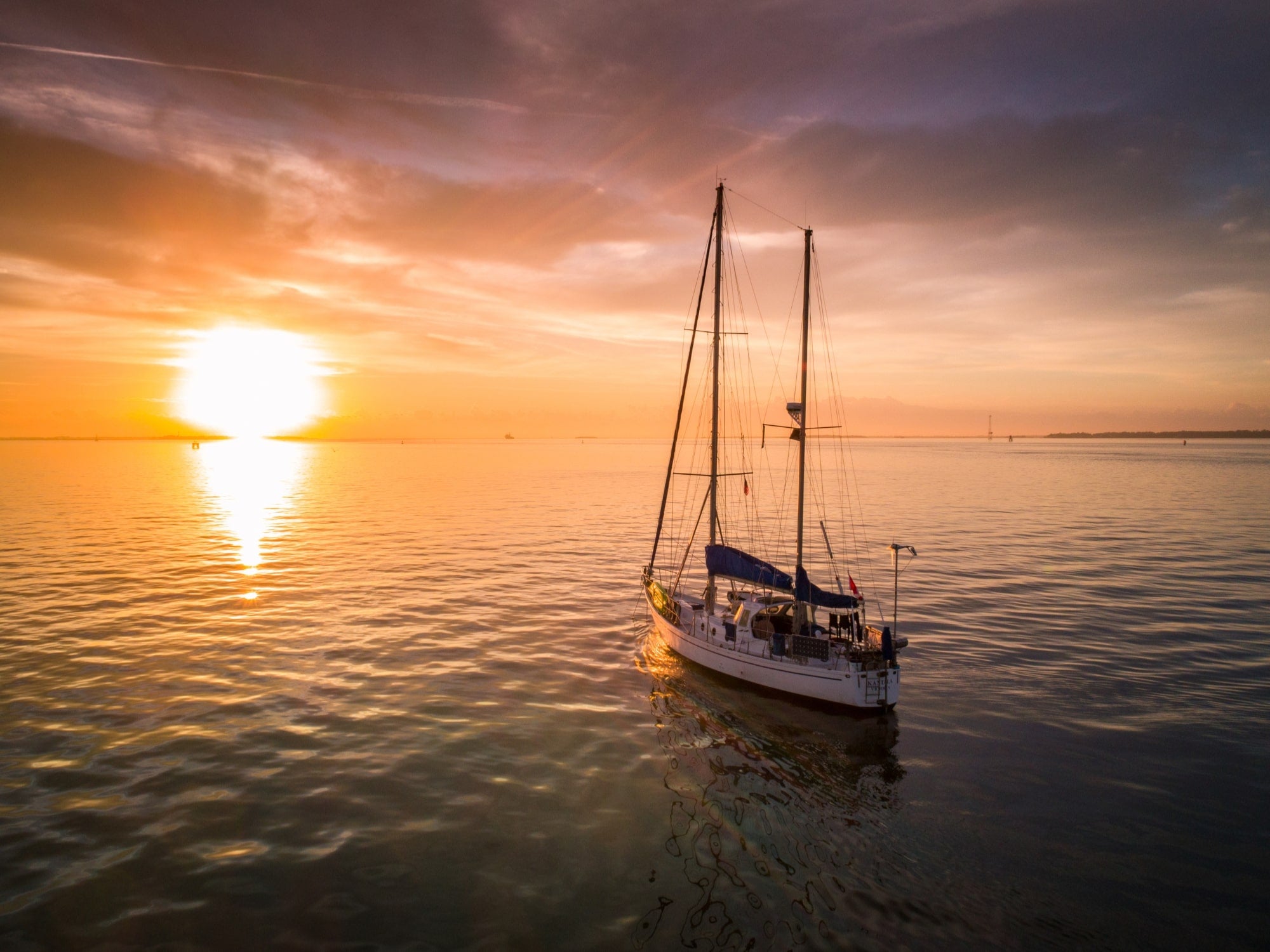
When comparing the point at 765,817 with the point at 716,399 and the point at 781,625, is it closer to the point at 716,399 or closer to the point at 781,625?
the point at 781,625

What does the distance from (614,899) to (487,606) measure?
84.5ft

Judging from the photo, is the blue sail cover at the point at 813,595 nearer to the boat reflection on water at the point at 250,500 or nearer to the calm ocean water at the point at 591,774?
the calm ocean water at the point at 591,774

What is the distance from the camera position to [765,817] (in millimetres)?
17250

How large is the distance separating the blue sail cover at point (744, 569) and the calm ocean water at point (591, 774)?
502 cm

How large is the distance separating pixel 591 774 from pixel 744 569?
13.5m

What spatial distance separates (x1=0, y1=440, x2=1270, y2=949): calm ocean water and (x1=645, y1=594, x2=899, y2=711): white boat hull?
3.06 feet

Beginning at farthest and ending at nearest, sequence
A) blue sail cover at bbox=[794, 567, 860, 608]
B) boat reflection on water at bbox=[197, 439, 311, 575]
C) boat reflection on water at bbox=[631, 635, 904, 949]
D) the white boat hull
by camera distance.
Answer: boat reflection on water at bbox=[197, 439, 311, 575]
blue sail cover at bbox=[794, 567, 860, 608]
the white boat hull
boat reflection on water at bbox=[631, 635, 904, 949]

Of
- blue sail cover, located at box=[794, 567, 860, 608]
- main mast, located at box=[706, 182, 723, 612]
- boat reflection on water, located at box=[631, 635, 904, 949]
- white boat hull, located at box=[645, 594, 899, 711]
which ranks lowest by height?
boat reflection on water, located at box=[631, 635, 904, 949]

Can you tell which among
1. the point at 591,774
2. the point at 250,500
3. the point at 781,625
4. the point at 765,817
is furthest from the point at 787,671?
the point at 250,500

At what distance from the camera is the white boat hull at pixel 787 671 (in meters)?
23.9

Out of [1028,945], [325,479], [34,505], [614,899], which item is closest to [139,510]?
[34,505]

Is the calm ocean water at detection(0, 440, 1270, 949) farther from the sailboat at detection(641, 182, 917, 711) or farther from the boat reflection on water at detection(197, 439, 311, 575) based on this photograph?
the boat reflection on water at detection(197, 439, 311, 575)

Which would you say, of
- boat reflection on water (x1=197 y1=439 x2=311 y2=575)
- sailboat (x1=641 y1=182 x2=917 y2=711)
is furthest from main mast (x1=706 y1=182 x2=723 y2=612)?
boat reflection on water (x1=197 y1=439 x2=311 y2=575)

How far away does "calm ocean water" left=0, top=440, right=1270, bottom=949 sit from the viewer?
13.4 metres
